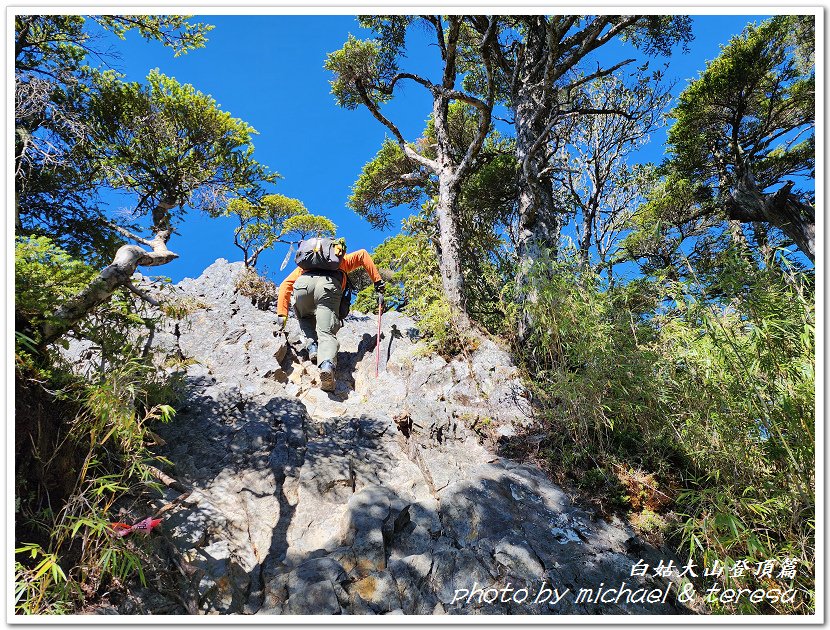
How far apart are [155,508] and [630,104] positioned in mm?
14311

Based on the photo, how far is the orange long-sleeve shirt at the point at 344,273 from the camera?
6.94m

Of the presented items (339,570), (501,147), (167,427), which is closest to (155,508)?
(167,427)

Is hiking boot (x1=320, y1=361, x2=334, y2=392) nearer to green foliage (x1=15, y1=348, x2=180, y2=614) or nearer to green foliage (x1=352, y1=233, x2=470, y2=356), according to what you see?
green foliage (x1=352, y1=233, x2=470, y2=356)

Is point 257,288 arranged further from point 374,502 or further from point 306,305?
point 374,502

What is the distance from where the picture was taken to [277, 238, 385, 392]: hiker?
6.49 metres

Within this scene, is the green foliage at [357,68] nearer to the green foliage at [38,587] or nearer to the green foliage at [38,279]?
the green foliage at [38,279]

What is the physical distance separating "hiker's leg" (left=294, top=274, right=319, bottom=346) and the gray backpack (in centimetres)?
20

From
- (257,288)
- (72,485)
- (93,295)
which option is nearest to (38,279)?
(93,295)

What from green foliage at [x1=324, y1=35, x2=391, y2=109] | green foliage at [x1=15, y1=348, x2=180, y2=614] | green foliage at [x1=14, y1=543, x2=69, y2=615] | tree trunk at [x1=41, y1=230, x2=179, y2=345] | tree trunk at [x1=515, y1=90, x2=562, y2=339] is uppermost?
green foliage at [x1=324, y1=35, x2=391, y2=109]

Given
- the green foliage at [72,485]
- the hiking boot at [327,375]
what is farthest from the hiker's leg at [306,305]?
the green foliage at [72,485]

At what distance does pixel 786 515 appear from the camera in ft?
9.57

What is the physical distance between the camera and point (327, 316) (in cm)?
648

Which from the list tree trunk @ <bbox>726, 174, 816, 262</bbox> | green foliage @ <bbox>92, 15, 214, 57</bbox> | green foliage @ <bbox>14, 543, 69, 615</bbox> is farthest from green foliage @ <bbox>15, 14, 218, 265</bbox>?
tree trunk @ <bbox>726, 174, 816, 262</bbox>

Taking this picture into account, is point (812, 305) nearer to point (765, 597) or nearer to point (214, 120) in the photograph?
point (765, 597)
